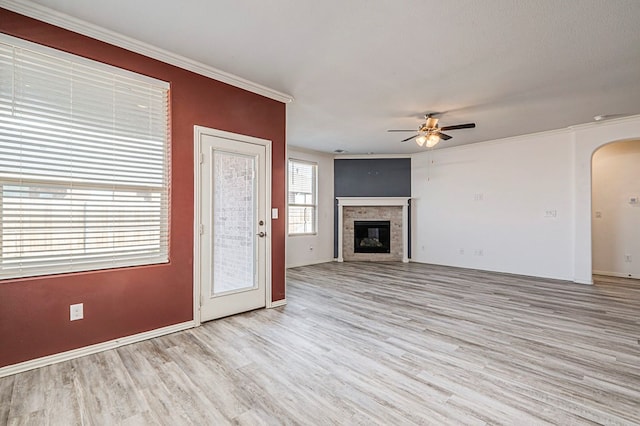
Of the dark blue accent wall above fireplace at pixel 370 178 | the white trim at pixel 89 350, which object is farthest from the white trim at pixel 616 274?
the white trim at pixel 89 350

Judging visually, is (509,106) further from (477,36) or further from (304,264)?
(304,264)

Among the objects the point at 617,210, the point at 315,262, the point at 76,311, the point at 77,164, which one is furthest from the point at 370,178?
the point at 76,311

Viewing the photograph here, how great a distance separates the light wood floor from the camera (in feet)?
6.15

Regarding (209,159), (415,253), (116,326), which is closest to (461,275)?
(415,253)

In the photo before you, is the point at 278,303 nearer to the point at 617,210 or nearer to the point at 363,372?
the point at 363,372

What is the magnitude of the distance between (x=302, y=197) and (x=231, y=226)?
13.1 ft

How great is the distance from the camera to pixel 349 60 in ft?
10.1

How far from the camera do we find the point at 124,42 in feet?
9.00

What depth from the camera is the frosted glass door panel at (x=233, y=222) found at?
344cm

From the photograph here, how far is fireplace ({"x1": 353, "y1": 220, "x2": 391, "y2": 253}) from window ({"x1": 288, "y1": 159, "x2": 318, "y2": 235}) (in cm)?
122

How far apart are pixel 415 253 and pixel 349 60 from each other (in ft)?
19.0

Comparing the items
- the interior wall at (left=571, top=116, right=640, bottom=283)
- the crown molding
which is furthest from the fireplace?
the crown molding

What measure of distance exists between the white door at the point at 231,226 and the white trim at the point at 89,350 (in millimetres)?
336

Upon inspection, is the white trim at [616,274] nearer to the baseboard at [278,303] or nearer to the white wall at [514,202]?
the white wall at [514,202]
